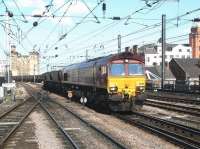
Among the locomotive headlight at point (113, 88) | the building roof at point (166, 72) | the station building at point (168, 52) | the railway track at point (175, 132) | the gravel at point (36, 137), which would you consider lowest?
the gravel at point (36, 137)

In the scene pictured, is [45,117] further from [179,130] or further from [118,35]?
[118,35]

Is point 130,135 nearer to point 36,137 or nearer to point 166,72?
point 36,137

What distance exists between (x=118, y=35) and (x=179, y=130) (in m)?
43.9

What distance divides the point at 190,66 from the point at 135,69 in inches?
2609

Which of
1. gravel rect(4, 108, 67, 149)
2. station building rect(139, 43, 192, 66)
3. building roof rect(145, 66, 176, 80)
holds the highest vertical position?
station building rect(139, 43, 192, 66)

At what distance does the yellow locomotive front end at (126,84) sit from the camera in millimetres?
26547

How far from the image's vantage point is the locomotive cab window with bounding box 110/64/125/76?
89.0 feet

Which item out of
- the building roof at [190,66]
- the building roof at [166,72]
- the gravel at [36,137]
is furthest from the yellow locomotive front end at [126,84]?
the building roof at [166,72]

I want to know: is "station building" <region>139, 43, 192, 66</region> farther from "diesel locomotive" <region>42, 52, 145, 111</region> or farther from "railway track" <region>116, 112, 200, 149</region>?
"railway track" <region>116, 112, 200, 149</region>

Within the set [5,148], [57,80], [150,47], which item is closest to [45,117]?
[5,148]

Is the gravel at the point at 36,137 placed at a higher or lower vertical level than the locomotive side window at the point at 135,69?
lower

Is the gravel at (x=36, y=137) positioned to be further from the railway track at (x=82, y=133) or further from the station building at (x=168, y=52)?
the station building at (x=168, y=52)

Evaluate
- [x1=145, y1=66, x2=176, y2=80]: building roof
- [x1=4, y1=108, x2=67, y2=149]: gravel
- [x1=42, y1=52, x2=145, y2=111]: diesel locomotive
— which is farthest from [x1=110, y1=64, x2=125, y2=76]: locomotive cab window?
[x1=145, y1=66, x2=176, y2=80]: building roof

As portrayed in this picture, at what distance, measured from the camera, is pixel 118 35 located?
6266 centimetres
